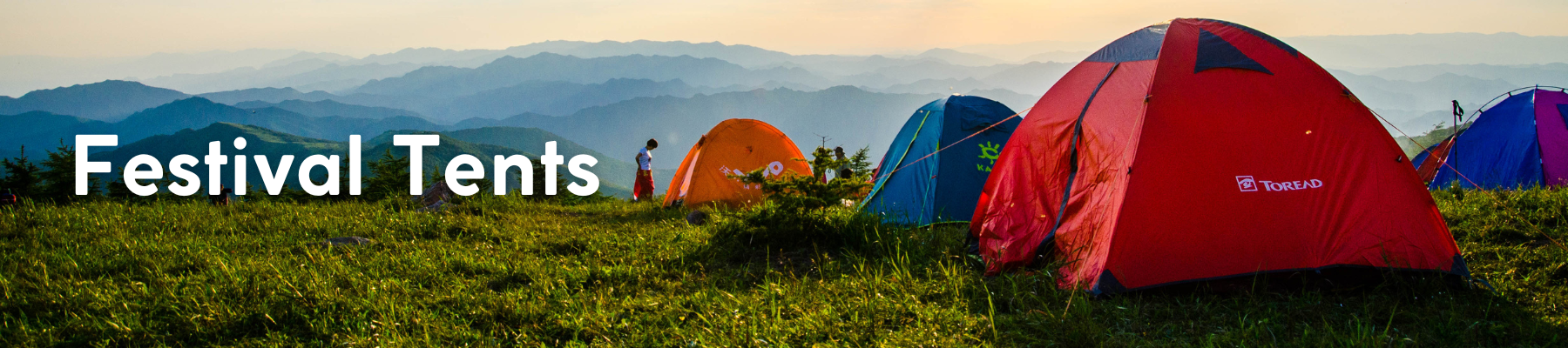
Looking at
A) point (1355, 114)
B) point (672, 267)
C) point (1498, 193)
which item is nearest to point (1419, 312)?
point (1355, 114)

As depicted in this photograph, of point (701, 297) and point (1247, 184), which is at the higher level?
point (1247, 184)

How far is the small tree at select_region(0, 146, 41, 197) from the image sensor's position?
49.3 ft

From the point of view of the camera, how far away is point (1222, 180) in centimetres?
507

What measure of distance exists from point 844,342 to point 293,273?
4.36 metres

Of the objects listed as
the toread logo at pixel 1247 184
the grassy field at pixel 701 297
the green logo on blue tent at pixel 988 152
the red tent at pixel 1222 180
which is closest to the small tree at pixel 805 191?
the grassy field at pixel 701 297

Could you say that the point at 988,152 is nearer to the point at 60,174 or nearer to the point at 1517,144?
the point at 1517,144

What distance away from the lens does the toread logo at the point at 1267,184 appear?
506cm

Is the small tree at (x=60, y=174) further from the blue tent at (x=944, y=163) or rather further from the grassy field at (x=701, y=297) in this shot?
the blue tent at (x=944, y=163)

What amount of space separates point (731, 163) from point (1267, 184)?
26.0ft

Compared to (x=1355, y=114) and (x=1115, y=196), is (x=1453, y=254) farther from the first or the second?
(x=1115, y=196)

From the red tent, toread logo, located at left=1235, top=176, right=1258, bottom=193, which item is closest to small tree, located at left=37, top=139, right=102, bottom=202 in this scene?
the red tent

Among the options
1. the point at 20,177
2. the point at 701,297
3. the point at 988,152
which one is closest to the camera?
the point at 701,297

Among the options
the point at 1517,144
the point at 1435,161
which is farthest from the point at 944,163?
the point at 1435,161

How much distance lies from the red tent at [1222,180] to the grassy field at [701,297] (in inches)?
9.9
